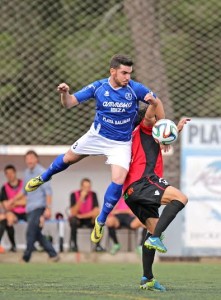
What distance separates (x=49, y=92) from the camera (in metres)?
20.6

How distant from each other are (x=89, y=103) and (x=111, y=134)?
402 inches

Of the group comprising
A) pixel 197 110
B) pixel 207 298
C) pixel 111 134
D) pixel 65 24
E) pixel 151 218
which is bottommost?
pixel 207 298

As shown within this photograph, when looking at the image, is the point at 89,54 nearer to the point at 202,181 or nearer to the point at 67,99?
the point at 202,181

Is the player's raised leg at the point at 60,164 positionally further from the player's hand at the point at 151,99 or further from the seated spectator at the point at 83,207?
the seated spectator at the point at 83,207

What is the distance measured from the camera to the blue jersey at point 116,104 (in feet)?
34.3

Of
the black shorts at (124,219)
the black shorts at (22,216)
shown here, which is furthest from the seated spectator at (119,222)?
the black shorts at (22,216)

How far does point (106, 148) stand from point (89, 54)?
1077 cm

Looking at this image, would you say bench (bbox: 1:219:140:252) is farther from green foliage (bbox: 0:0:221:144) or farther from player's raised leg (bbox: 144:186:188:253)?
player's raised leg (bbox: 144:186:188:253)

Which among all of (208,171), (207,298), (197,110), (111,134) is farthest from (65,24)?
(207,298)

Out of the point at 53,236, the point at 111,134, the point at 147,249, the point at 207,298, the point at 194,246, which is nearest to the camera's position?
the point at 207,298

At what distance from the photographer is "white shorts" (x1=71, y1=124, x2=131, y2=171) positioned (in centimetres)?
1041

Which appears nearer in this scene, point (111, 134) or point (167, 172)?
point (111, 134)

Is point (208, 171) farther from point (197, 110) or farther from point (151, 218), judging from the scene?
point (151, 218)

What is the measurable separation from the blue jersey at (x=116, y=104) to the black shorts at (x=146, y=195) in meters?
0.83
